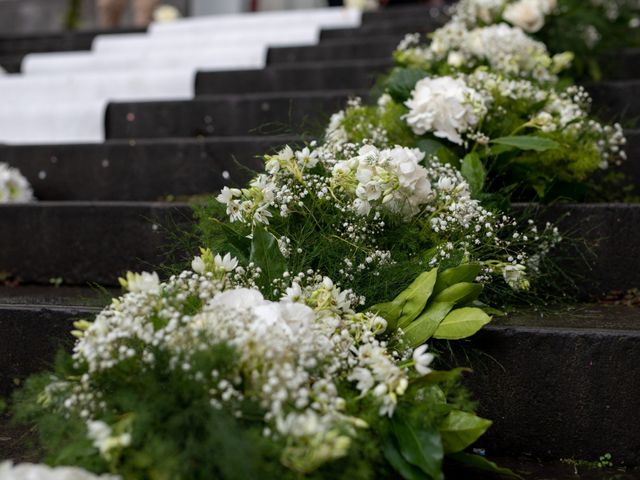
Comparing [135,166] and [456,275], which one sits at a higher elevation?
[456,275]

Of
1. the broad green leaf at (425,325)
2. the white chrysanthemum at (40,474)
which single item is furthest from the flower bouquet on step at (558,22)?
the white chrysanthemum at (40,474)

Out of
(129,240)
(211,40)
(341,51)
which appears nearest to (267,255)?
(129,240)

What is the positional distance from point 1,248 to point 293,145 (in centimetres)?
119

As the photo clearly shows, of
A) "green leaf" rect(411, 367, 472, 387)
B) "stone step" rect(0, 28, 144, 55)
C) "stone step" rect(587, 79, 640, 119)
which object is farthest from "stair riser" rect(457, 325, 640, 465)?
"stone step" rect(0, 28, 144, 55)

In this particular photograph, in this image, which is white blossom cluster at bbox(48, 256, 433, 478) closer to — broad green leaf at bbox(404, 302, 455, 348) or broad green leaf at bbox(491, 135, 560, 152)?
broad green leaf at bbox(404, 302, 455, 348)

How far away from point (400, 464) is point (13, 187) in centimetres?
243

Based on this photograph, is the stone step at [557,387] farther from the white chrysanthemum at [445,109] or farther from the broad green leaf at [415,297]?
the white chrysanthemum at [445,109]

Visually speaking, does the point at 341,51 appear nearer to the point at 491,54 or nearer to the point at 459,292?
the point at 491,54

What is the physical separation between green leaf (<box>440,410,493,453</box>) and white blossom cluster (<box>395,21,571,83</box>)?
1770mm

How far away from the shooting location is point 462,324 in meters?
1.91

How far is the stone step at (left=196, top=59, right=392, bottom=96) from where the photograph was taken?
14.1 feet

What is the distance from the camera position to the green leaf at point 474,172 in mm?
2355

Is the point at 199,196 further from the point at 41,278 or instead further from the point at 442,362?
the point at 442,362

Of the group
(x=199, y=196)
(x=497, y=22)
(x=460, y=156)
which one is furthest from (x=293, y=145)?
(x=497, y=22)
